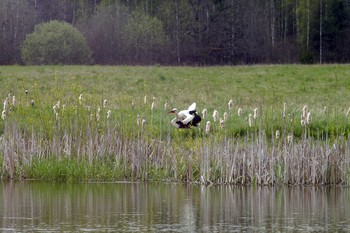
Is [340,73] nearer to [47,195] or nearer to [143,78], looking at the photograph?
[143,78]

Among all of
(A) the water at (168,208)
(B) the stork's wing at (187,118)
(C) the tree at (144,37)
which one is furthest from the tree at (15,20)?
(A) the water at (168,208)

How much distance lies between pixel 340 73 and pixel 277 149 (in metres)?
18.2

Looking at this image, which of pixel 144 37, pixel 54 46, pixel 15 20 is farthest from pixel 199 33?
pixel 54 46

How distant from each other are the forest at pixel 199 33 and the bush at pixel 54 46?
931cm

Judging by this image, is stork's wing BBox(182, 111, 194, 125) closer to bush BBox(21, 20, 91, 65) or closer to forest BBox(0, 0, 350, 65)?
bush BBox(21, 20, 91, 65)

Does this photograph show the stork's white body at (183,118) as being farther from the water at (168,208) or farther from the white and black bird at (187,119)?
the water at (168,208)

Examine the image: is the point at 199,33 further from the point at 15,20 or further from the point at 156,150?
the point at 156,150

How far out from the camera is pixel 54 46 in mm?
49500

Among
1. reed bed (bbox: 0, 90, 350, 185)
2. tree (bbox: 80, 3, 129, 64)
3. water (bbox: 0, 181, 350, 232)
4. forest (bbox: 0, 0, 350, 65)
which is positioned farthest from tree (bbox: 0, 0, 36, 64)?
water (bbox: 0, 181, 350, 232)

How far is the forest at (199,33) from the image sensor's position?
6312 centimetres

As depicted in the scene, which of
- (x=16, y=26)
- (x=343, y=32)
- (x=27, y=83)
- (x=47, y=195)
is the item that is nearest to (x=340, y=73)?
(x=27, y=83)

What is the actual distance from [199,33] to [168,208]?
54675 mm

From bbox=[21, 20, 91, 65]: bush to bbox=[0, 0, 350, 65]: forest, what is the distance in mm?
9310

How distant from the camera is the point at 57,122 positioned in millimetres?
15867
